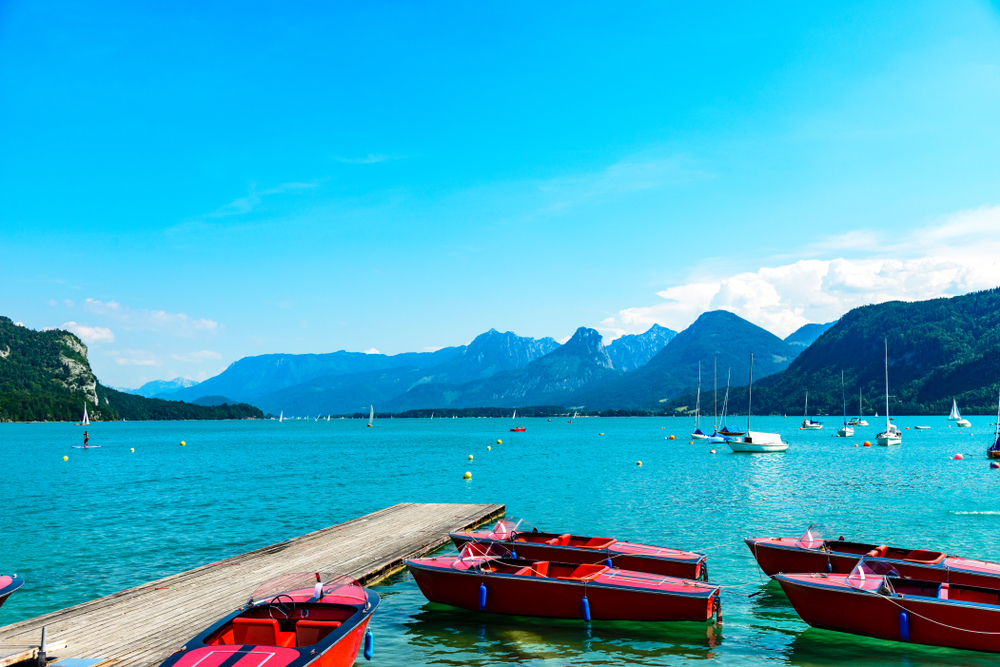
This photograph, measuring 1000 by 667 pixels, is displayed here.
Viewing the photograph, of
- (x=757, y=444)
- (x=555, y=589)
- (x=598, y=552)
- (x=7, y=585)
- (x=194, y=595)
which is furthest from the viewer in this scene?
(x=757, y=444)

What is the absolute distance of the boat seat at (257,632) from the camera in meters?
12.8

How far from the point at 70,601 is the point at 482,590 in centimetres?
1298

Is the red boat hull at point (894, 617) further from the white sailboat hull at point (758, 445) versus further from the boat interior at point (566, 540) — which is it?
the white sailboat hull at point (758, 445)

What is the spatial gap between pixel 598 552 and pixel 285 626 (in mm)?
10946

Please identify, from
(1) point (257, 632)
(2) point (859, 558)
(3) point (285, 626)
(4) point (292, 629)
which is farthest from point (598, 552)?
(1) point (257, 632)

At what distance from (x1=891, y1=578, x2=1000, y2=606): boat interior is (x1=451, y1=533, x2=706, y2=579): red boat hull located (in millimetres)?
5447

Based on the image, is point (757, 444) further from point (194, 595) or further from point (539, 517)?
point (194, 595)

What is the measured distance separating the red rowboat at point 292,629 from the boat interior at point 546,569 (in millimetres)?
5007

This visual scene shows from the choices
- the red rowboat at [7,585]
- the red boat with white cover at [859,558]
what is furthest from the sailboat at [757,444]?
the red rowboat at [7,585]

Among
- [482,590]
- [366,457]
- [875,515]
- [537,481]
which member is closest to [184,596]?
[482,590]

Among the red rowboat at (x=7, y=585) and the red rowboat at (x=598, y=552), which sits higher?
the red rowboat at (x=7, y=585)

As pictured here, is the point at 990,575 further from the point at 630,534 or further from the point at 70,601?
the point at 70,601

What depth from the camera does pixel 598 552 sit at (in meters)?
21.5

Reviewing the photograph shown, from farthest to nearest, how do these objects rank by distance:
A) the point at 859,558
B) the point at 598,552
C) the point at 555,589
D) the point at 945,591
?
the point at 598,552
the point at 859,558
the point at 555,589
the point at 945,591
